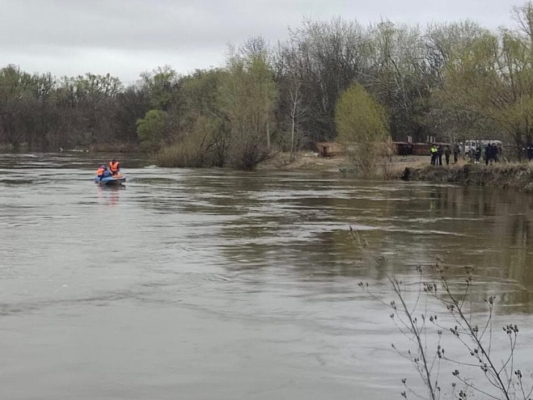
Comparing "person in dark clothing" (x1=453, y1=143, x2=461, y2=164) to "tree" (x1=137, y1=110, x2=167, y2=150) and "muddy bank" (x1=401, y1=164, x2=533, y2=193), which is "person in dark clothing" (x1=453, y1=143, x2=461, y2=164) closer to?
"muddy bank" (x1=401, y1=164, x2=533, y2=193)

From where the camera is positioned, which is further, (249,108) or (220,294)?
(249,108)

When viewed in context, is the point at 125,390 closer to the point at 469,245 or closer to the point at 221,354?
the point at 221,354

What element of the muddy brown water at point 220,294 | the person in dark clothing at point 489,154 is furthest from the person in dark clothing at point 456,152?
the muddy brown water at point 220,294

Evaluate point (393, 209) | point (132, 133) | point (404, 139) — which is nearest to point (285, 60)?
point (404, 139)

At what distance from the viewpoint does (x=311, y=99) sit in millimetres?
85938

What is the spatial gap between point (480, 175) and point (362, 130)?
975 cm

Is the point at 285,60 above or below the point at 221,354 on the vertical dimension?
above

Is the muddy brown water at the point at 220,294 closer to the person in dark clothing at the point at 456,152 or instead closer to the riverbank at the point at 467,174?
the riverbank at the point at 467,174

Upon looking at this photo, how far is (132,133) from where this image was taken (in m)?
119

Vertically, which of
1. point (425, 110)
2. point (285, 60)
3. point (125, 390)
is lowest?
point (125, 390)

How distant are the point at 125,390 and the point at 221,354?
156 centimetres

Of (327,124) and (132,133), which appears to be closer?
(327,124)

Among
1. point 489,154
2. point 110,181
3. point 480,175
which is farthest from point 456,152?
point 110,181

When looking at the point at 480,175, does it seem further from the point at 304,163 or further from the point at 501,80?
the point at 304,163
